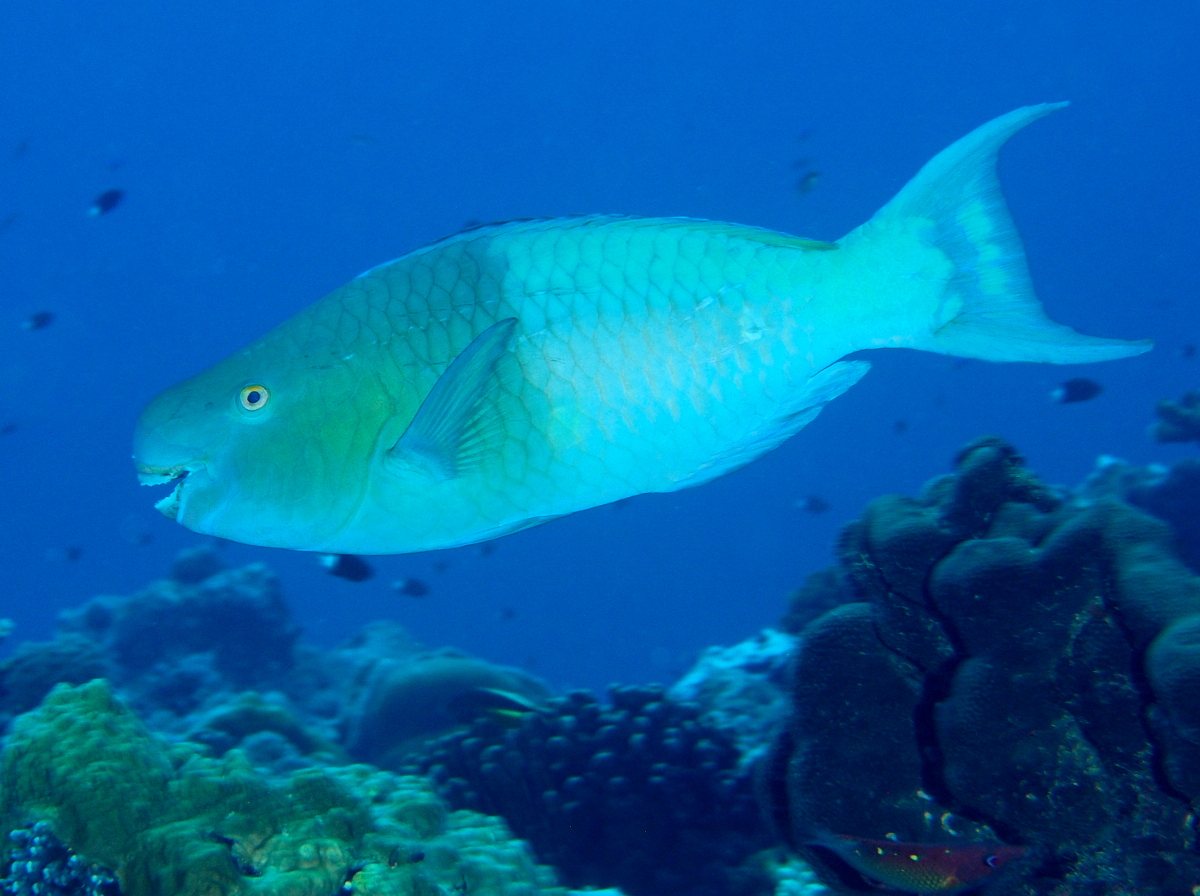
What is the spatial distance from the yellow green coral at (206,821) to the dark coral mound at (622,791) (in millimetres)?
1511

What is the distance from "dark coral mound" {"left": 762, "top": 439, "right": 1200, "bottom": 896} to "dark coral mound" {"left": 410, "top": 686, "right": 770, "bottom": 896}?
5.63 feet

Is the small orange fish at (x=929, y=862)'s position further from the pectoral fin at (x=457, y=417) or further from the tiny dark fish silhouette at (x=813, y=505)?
the tiny dark fish silhouette at (x=813, y=505)

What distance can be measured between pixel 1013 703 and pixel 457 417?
1835 mm

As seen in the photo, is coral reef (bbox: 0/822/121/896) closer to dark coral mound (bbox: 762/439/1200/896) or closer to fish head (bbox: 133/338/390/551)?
fish head (bbox: 133/338/390/551)

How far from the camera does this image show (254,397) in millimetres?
1930

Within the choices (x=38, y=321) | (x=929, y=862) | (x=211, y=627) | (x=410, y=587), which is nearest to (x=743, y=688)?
(x=929, y=862)

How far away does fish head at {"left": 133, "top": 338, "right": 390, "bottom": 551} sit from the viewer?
6.16 ft

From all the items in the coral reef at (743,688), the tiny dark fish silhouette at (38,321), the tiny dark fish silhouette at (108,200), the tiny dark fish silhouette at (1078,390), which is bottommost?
the coral reef at (743,688)

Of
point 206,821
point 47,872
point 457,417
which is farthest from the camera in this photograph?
point 206,821

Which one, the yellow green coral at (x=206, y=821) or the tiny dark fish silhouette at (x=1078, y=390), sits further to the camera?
the tiny dark fish silhouette at (x=1078, y=390)

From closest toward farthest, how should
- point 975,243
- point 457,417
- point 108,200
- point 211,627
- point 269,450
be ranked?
point 457,417
point 269,450
point 975,243
point 211,627
point 108,200

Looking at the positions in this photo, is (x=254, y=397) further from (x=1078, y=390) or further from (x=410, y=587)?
(x=1078, y=390)

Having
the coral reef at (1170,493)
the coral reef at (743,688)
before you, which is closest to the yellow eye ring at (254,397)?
the coral reef at (743,688)

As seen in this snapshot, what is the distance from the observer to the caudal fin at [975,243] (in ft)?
6.52
